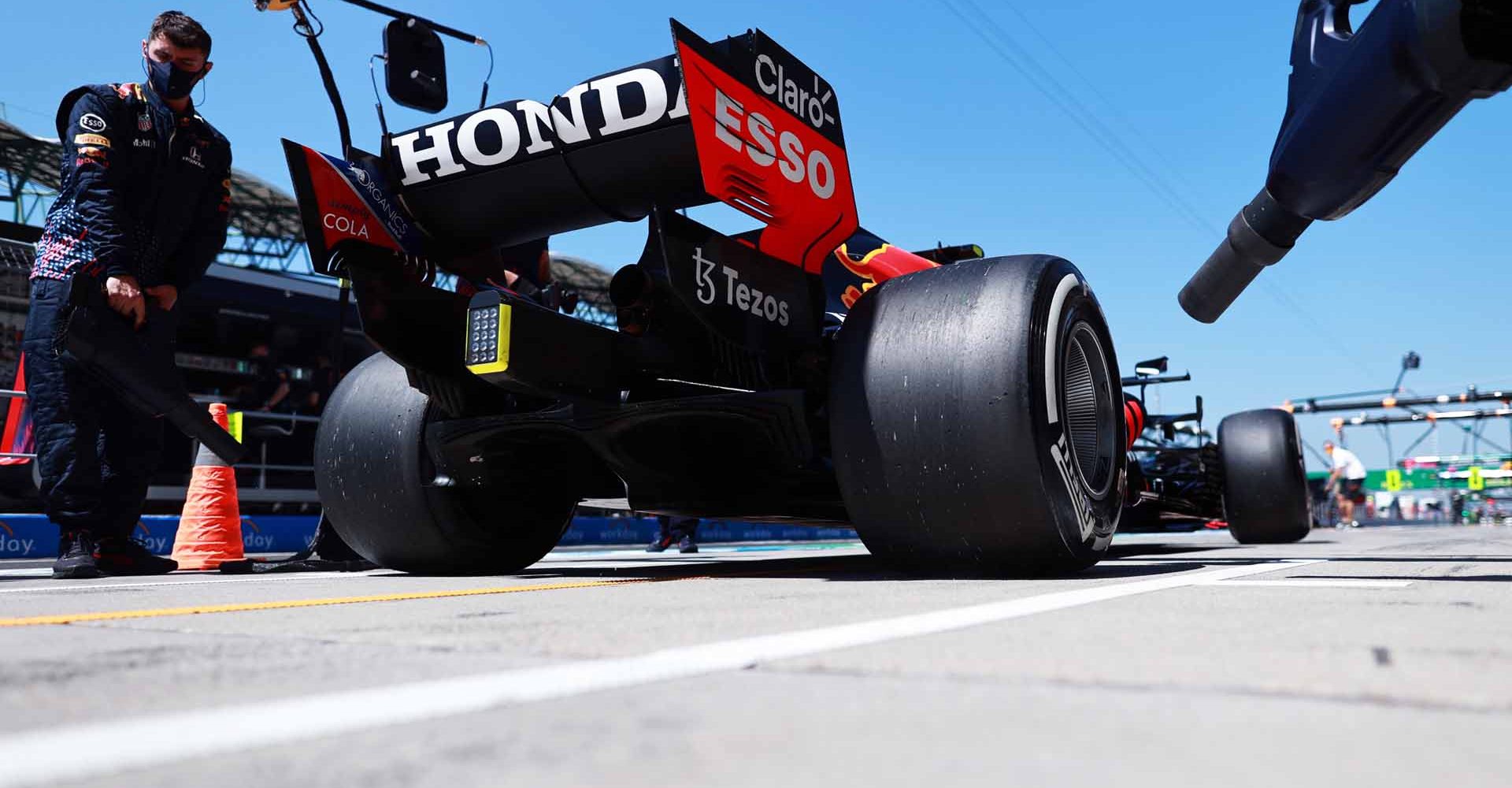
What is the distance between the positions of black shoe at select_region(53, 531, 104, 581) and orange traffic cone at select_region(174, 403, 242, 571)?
101 centimetres

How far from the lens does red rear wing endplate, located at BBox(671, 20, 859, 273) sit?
275 cm

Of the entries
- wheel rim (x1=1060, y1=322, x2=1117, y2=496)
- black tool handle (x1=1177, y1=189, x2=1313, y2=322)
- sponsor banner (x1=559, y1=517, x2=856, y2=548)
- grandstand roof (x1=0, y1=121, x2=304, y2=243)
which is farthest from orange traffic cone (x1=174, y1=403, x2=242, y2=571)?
grandstand roof (x1=0, y1=121, x2=304, y2=243)

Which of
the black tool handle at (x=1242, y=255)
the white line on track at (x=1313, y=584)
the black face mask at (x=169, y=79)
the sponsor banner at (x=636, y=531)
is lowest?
the white line on track at (x=1313, y=584)

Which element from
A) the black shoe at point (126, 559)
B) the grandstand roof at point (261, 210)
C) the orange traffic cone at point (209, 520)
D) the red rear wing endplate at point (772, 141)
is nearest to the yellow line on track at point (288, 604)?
the red rear wing endplate at point (772, 141)

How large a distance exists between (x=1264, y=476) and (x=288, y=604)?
5.96 meters

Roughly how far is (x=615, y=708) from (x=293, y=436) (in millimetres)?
13189

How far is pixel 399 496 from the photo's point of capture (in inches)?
153

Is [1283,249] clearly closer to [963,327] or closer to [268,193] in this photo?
[963,327]

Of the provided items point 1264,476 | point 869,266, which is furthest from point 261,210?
point 869,266

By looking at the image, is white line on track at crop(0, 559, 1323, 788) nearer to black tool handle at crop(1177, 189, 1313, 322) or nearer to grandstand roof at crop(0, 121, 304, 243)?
black tool handle at crop(1177, 189, 1313, 322)

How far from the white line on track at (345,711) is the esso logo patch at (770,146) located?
1.47 metres

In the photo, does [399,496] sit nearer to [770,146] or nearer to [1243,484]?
[770,146]

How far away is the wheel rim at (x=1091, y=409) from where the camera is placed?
136 inches

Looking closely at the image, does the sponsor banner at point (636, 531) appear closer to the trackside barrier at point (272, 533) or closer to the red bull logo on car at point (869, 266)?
the trackside barrier at point (272, 533)
